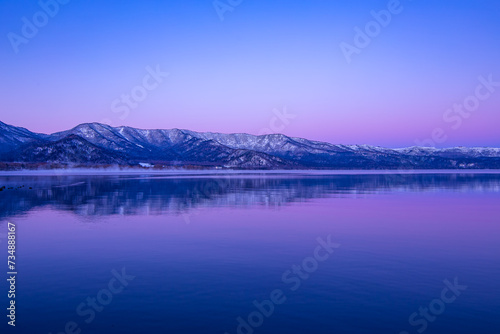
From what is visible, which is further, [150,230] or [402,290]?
[150,230]

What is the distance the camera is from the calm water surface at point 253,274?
1248 centimetres

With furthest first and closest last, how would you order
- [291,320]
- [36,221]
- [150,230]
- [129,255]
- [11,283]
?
[36,221], [150,230], [129,255], [11,283], [291,320]

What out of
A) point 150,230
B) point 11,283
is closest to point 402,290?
point 11,283

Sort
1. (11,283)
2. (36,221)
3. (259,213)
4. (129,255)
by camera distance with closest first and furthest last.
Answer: (11,283) < (129,255) < (36,221) < (259,213)

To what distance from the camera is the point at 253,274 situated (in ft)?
57.1

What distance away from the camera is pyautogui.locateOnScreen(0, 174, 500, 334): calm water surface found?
1248cm

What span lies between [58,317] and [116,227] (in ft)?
56.7

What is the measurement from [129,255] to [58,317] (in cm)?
828

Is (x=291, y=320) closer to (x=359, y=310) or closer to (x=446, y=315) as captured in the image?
(x=359, y=310)

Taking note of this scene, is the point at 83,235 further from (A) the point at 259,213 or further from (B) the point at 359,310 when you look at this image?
(B) the point at 359,310

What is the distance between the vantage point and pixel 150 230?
92.9 feet

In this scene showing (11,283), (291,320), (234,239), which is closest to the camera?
(291,320)

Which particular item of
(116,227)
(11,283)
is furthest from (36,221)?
(11,283)

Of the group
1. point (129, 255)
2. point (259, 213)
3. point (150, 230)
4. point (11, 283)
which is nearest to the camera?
point (11, 283)
